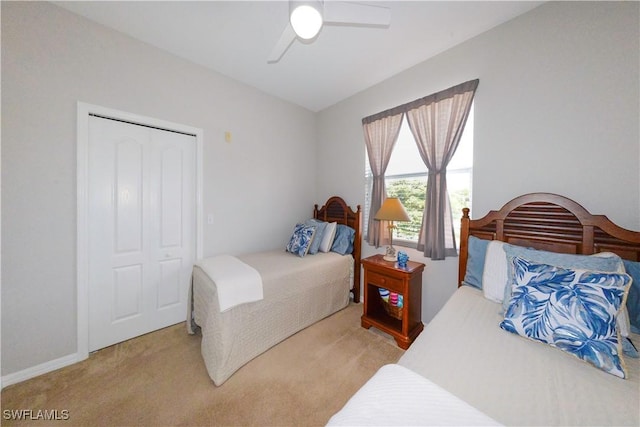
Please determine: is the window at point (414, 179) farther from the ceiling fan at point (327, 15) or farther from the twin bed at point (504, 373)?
the ceiling fan at point (327, 15)

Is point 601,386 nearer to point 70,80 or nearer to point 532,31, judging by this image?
point 532,31

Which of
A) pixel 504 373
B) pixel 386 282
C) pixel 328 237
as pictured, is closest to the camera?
pixel 504 373

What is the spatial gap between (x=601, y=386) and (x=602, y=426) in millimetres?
243

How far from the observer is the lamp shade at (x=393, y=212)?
2.08 metres

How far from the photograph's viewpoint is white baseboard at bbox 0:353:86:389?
154 centimetres

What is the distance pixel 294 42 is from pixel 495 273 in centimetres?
249

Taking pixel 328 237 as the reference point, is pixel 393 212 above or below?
above

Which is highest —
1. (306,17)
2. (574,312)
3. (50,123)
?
(306,17)

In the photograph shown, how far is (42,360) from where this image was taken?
1654mm

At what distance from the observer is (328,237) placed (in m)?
2.75

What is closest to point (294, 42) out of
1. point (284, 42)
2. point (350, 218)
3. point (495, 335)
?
point (284, 42)

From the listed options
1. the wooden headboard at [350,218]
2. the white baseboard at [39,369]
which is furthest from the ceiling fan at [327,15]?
the white baseboard at [39,369]

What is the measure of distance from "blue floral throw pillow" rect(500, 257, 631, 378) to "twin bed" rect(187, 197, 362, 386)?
1.54 metres

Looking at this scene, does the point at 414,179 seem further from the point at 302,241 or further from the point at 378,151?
the point at 302,241
